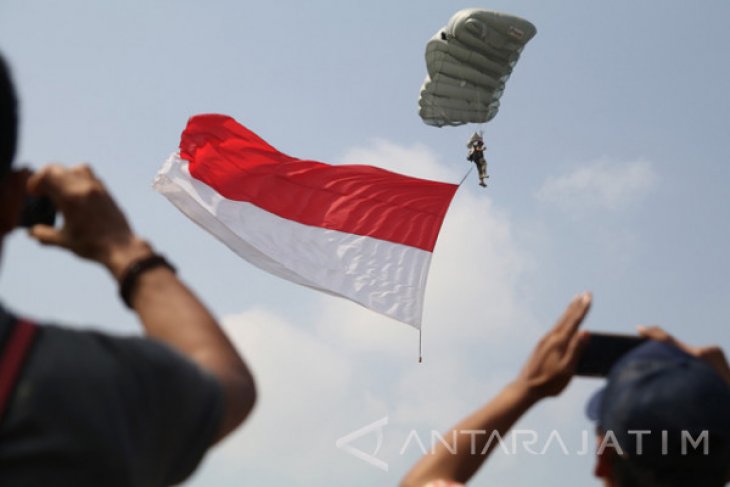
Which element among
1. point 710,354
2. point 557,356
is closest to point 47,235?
point 557,356

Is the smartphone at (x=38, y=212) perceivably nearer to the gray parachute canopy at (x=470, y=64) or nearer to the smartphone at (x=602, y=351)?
the smartphone at (x=602, y=351)

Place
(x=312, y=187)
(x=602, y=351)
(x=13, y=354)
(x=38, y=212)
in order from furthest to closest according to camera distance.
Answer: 1. (x=312, y=187)
2. (x=602, y=351)
3. (x=38, y=212)
4. (x=13, y=354)

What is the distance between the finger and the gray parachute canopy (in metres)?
20.1

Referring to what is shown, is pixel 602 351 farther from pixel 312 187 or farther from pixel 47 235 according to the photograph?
pixel 312 187

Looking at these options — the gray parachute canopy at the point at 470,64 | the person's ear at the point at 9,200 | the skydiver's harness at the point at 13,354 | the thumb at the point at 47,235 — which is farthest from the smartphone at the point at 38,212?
the gray parachute canopy at the point at 470,64

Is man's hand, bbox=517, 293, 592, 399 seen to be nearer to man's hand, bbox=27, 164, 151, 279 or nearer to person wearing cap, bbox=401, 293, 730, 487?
person wearing cap, bbox=401, 293, 730, 487

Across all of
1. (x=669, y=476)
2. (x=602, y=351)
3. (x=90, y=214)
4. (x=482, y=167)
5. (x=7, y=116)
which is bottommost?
(x=482, y=167)

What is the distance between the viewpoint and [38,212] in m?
1.85

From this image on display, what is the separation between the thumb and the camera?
5.85 feet

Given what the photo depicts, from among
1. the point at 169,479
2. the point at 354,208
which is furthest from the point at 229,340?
the point at 354,208

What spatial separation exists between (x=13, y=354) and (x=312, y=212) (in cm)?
989

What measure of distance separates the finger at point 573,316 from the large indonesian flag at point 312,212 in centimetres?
820

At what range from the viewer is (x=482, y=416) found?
2.17 metres

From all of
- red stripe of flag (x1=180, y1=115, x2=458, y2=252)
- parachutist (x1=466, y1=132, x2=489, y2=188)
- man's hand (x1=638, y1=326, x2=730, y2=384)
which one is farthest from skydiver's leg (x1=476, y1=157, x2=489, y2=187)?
man's hand (x1=638, y1=326, x2=730, y2=384)
